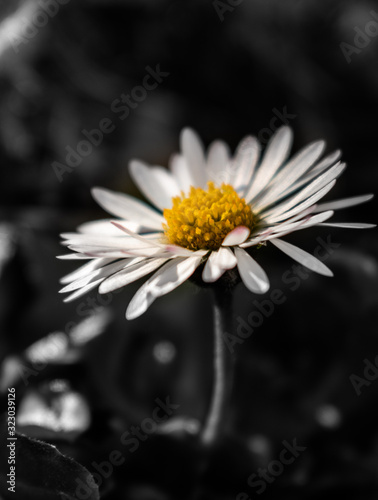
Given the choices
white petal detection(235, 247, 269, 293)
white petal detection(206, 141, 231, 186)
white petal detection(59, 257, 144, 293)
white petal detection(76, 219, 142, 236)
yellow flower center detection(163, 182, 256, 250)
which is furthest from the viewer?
white petal detection(206, 141, 231, 186)

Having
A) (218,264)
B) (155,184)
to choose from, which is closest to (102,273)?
(218,264)

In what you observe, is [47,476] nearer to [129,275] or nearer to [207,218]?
[129,275]

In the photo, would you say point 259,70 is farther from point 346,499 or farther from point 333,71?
point 346,499

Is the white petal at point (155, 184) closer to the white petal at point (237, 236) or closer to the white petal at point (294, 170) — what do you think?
the white petal at point (294, 170)

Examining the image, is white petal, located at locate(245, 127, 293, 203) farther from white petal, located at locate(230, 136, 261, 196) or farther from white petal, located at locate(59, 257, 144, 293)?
white petal, located at locate(59, 257, 144, 293)

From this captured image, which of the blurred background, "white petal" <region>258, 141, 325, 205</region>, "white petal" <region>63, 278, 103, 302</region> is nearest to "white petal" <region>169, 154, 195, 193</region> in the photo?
"white petal" <region>258, 141, 325, 205</region>

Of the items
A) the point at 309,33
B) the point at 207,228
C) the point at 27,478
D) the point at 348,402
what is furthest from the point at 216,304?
the point at 309,33

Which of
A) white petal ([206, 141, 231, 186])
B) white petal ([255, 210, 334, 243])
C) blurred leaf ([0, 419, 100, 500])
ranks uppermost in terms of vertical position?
white petal ([206, 141, 231, 186])
